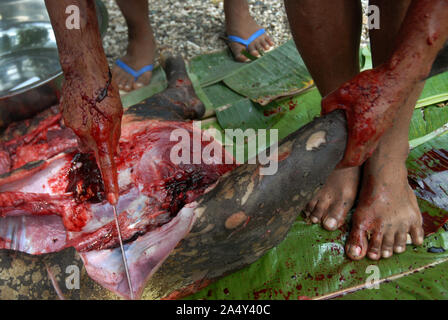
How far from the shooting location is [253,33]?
3.04m

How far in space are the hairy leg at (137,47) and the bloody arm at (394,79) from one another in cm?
185

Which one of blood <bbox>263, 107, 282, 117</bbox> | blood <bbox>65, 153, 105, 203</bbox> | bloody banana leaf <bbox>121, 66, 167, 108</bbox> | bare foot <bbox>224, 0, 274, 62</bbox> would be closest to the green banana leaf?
bare foot <bbox>224, 0, 274, 62</bbox>

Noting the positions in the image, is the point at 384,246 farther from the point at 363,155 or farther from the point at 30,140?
the point at 30,140

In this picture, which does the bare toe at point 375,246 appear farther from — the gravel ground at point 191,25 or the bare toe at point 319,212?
the gravel ground at point 191,25

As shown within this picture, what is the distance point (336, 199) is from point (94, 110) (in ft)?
3.66

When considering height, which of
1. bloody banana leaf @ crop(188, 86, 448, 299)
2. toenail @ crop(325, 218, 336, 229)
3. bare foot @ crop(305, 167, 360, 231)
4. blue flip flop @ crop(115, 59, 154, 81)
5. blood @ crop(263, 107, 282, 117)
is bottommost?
bloody banana leaf @ crop(188, 86, 448, 299)

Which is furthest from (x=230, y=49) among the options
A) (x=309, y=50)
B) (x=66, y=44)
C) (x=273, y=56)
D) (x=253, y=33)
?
(x=66, y=44)

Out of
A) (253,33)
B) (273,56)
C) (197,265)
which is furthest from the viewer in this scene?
(253,33)

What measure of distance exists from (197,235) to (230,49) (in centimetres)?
209

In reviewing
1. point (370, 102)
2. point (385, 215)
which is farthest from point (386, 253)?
point (370, 102)

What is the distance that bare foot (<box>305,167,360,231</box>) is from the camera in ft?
5.98

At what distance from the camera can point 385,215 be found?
5.72 ft

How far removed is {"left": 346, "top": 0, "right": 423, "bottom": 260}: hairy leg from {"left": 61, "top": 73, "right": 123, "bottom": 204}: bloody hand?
1077mm

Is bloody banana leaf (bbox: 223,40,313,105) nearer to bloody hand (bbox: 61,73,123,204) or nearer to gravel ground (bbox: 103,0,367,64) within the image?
gravel ground (bbox: 103,0,367,64)
